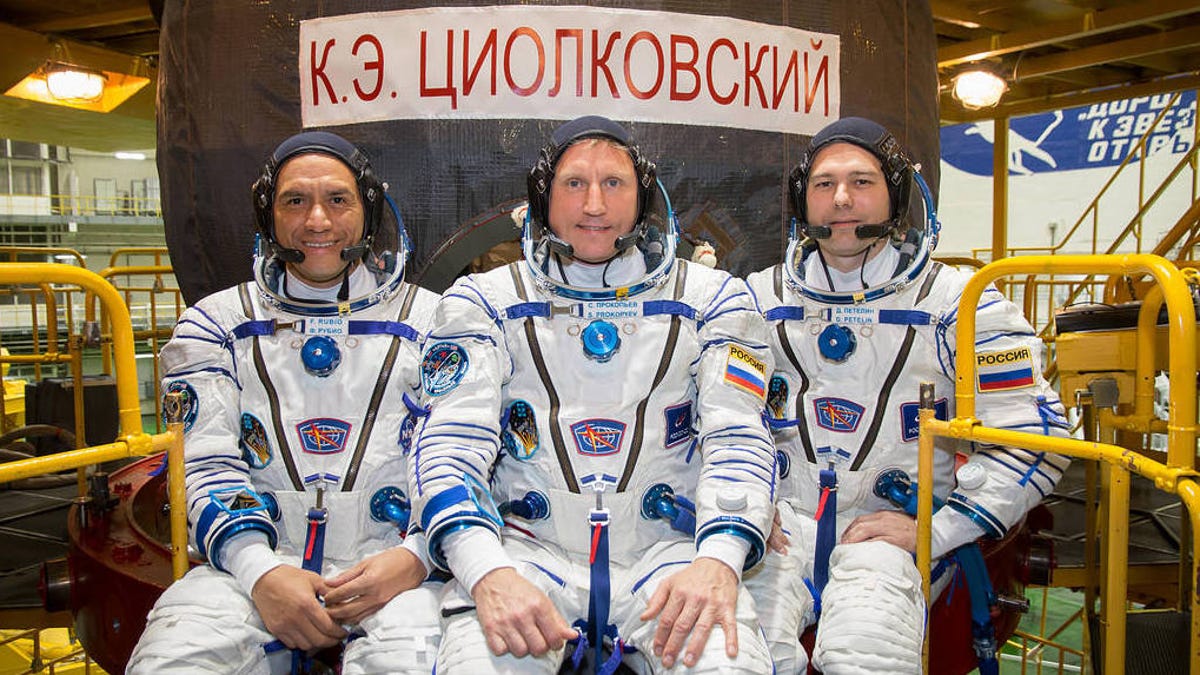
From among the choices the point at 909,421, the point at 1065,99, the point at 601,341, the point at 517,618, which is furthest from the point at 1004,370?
the point at 1065,99

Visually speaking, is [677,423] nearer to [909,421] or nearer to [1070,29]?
[909,421]

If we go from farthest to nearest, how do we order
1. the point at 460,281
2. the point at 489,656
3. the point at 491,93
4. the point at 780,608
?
the point at 491,93 < the point at 460,281 < the point at 780,608 < the point at 489,656

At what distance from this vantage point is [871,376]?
258 centimetres

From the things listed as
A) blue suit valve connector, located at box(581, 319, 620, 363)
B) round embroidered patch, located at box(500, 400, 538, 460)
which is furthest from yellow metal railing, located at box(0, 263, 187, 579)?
blue suit valve connector, located at box(581, 319, 620, 363)

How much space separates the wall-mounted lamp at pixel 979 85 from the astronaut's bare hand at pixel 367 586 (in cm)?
742

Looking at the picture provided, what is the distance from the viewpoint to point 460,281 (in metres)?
2.43

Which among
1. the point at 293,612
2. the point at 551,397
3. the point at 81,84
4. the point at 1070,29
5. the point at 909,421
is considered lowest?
the point at 293,612

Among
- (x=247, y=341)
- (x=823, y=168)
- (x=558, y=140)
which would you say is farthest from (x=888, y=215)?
(x=247, y=341)

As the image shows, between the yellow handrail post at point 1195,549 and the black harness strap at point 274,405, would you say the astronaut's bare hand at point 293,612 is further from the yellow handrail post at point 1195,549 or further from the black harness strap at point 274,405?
the yellow handrail post at point 1195,549

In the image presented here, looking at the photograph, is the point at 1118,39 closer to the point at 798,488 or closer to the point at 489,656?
the point at 798,488

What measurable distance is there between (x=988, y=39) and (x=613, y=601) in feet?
25.1

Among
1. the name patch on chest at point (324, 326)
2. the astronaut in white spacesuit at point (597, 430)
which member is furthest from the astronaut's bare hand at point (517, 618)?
the name patch on chest at point (324, 326)

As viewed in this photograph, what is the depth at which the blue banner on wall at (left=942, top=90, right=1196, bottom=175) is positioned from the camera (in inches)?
549

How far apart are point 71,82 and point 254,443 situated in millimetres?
7192
